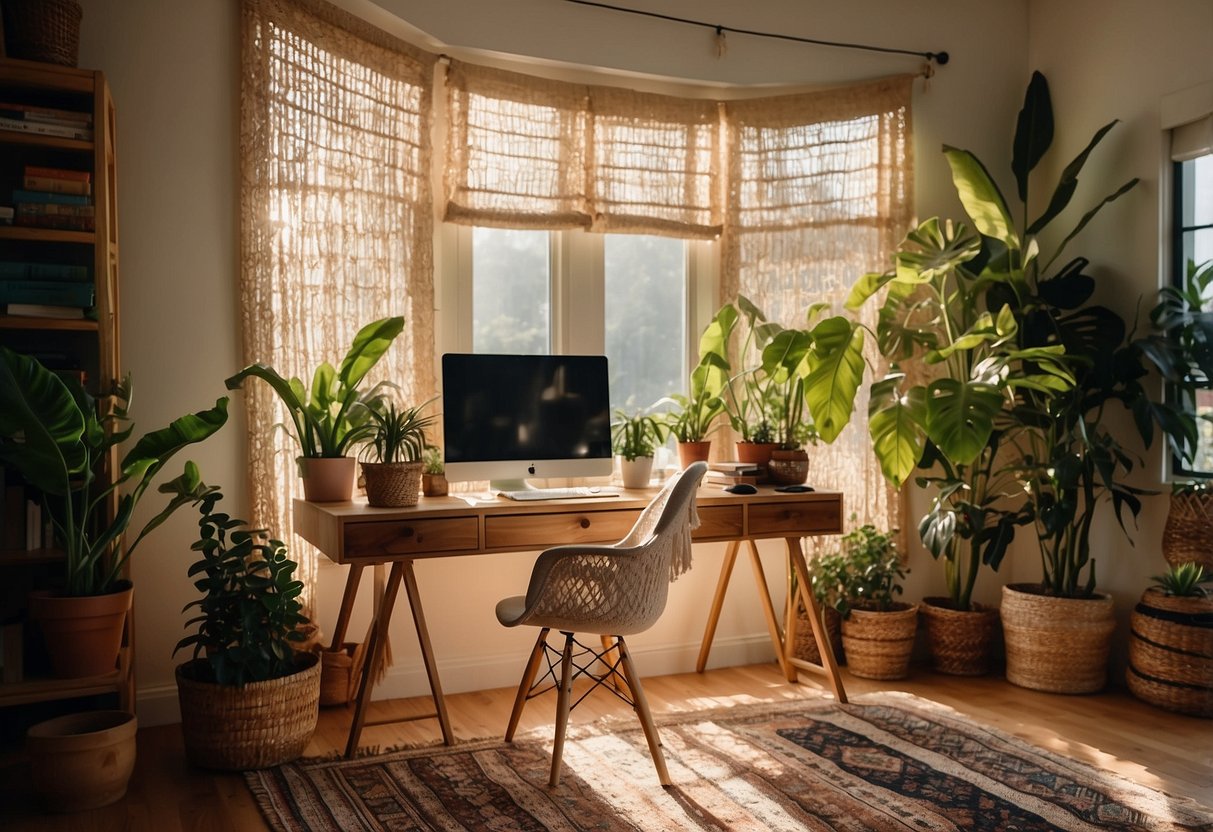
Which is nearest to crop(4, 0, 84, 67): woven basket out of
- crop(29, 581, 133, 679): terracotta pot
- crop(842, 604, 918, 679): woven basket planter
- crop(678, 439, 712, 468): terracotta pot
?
crop(29, 581, 133, 679): terracotta pot

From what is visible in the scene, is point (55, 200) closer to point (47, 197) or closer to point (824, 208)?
point (47, 197)

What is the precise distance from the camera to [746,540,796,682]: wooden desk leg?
3869 mm

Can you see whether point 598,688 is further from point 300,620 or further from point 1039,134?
point 1039,134

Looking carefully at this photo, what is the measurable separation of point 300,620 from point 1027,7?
3892mm

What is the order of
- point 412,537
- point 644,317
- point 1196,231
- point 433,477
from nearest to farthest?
point 412,537, point 433,477, point 1196,231, point 644,317

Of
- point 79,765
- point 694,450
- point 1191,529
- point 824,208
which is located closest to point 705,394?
point 694,450

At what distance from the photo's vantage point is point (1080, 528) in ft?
13.6

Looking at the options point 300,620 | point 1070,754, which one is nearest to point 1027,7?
point 1070,754

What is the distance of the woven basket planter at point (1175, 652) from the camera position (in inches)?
137

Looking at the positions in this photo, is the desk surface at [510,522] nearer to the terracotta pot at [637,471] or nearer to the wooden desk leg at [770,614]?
the terracotta pot at [637,471]

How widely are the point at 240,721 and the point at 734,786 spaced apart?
1349 mm

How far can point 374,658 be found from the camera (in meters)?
3.02

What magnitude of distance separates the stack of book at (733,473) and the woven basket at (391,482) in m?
1.17

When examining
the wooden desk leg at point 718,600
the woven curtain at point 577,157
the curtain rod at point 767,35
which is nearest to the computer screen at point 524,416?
the woven curtain at point 577,157
